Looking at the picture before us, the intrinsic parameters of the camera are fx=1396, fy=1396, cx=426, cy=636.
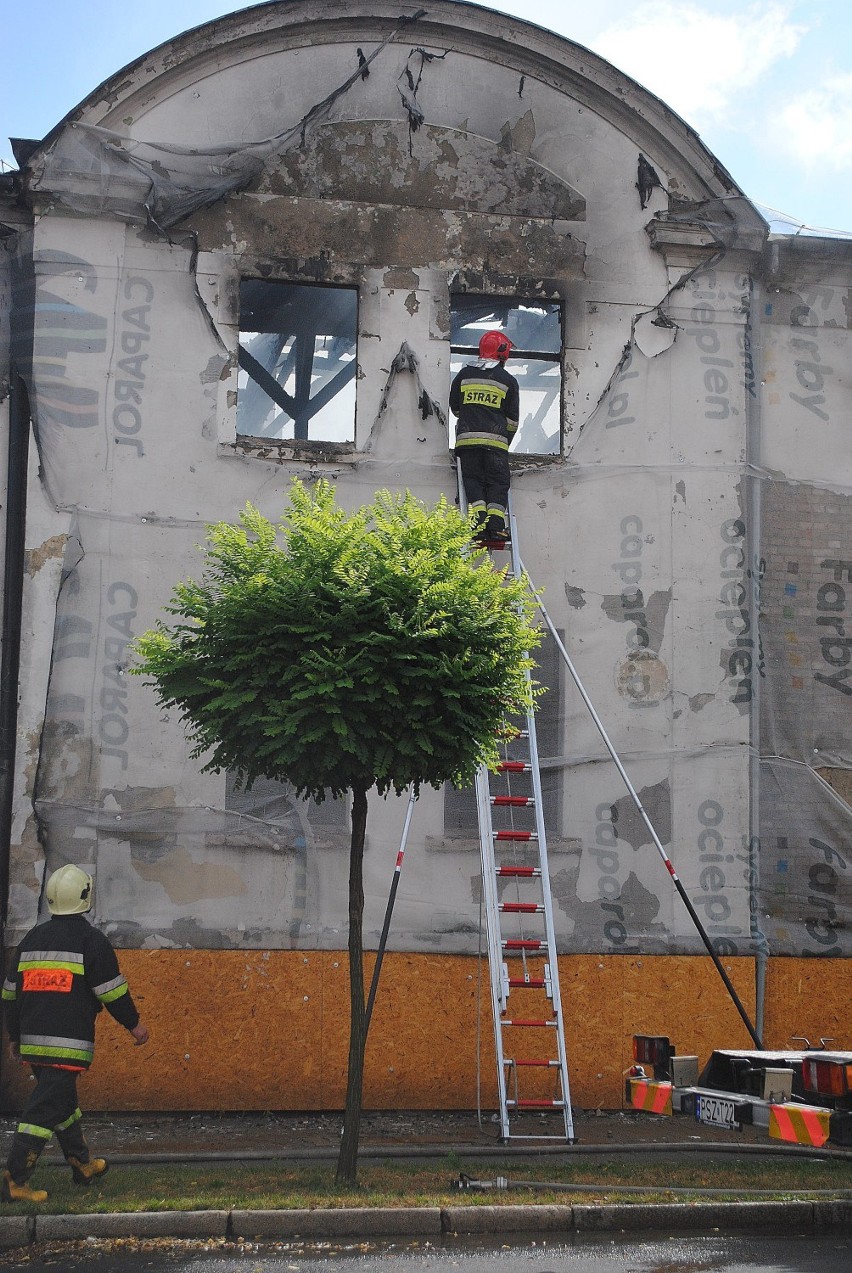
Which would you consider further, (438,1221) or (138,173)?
(138,173)

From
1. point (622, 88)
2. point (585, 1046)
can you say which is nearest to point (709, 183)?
point (622, 88)

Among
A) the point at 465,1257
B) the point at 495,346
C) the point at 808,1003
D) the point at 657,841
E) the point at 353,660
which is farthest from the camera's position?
the point at 495,346

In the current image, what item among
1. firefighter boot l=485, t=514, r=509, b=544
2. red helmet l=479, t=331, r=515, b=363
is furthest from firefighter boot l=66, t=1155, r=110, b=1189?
red helmet l=479, t=331, r=515, b=363

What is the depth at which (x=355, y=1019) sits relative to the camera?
7625mm

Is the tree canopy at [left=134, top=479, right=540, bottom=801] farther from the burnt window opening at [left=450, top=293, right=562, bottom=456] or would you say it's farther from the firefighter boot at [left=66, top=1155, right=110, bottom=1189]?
the burnt window opening at [left=450, top=293, right=562, bottom=456]

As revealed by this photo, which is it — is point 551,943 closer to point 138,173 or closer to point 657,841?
point 657,841

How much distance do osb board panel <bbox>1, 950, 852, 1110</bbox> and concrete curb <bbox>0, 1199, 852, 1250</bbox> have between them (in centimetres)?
316

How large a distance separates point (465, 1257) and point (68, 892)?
113 inches

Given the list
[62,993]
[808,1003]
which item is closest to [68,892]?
[62,993]

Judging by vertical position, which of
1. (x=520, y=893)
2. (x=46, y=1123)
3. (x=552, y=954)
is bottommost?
(x=46, y=1123)

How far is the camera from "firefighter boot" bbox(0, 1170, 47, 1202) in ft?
22.1

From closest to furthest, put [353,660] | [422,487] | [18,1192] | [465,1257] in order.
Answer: [465,1257], [18,1192], [353,660], [422,487]

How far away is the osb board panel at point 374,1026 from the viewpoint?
9.59 meters

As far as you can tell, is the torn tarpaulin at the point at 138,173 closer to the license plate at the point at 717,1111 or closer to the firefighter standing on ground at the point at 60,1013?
the firefighter standing on ground at the point at 60,1013
